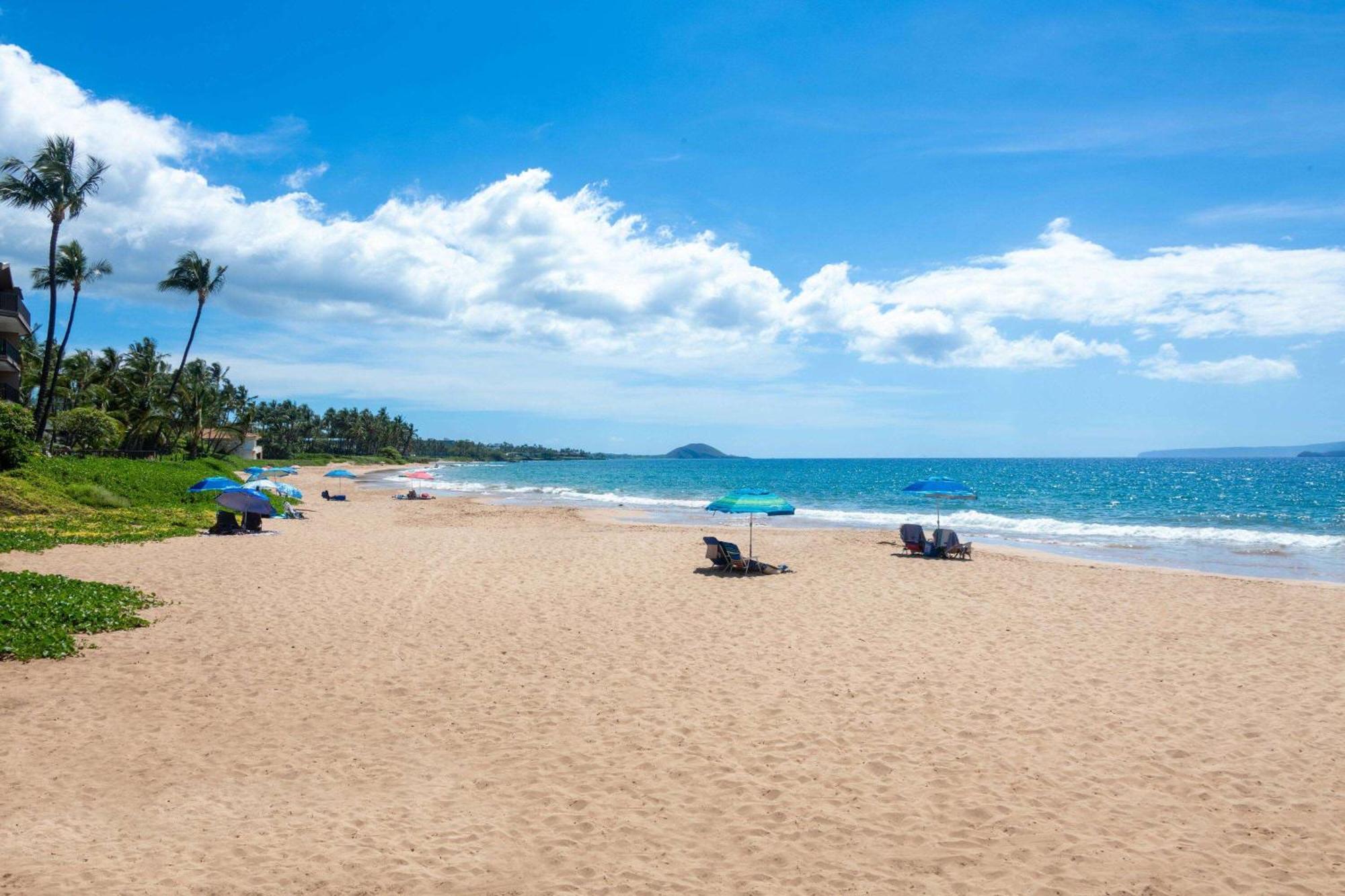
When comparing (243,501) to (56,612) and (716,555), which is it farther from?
(716,555)

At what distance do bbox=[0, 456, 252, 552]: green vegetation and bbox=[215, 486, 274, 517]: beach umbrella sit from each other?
4.35ft

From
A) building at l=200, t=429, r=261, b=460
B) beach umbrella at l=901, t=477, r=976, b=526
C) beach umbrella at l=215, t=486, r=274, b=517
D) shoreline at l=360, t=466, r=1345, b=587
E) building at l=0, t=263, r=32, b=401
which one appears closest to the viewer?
shoreline at l=360, t=466, r=1345, b=587

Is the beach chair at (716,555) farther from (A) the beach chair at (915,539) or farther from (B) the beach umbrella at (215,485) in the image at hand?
(B) the beach umbrella at (215,485)

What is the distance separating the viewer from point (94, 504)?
25.6m

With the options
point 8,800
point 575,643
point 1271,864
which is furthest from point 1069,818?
point 8,800

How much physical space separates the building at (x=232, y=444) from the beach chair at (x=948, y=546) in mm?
72374

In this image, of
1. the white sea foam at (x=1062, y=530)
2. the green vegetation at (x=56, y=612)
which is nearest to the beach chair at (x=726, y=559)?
the green vegetation at (x=56, y=612)

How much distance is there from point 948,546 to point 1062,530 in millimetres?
14518

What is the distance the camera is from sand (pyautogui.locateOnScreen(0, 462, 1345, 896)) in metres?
4.86

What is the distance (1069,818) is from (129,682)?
374 inches

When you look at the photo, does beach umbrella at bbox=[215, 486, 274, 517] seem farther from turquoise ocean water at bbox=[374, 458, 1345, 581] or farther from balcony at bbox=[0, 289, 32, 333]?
balcony at bbox=[0, 289, 32, 333]

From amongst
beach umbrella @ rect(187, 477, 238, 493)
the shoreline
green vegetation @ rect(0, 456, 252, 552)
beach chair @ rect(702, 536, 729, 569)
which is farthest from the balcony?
beach chair @ rect(702, 536, 729, 569)

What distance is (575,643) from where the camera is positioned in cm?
1038

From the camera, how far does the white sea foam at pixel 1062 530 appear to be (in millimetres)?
27047
